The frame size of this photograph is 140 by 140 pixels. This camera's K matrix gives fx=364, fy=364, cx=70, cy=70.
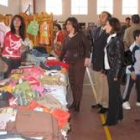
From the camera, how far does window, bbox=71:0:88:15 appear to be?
20.8 meters

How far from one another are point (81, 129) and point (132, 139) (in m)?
0.70

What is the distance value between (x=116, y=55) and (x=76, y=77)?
3.92 ft

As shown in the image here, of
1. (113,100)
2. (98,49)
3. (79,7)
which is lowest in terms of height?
(113,100)

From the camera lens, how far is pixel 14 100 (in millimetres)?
3229

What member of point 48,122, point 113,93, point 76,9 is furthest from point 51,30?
point 76,9

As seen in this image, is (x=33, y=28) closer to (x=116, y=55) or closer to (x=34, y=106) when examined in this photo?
(x=116, y=55)

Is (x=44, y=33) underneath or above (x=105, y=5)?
underneath

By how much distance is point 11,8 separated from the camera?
11625mm

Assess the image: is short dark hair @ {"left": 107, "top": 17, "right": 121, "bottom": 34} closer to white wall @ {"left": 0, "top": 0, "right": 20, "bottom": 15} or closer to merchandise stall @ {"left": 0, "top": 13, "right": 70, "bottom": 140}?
merchandise stall @ {"left": 0, "top": 13, "right": 70, "bottom": 140}

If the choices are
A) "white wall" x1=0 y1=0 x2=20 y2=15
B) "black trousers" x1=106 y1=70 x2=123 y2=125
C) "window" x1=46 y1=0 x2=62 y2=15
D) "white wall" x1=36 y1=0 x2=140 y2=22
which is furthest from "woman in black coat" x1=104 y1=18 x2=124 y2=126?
"window" x1=46 y1=0 x2=62 y2=15

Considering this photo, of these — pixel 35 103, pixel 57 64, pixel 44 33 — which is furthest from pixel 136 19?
pixel 35 103

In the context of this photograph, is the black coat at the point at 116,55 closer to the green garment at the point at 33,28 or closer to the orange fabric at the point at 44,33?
the green garment at the point at 33,28

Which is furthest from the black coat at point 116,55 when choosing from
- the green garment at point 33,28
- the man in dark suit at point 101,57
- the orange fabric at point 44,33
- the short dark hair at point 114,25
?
the orange fabric at point 44,33

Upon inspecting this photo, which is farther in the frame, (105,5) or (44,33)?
(105,5)
